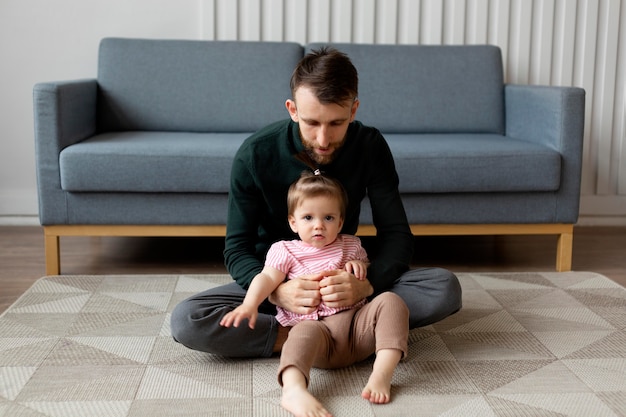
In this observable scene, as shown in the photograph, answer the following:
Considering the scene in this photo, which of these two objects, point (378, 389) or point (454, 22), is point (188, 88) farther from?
point (378, 389)

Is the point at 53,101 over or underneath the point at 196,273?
over

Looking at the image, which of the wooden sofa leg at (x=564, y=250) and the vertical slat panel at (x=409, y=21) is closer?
the wooden sofa leg at (x=564, y=250)

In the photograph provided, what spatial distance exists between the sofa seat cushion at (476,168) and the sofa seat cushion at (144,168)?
586 millimetres

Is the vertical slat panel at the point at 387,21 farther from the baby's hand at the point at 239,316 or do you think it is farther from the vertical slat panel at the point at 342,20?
the baby's hand at the point at 239,316

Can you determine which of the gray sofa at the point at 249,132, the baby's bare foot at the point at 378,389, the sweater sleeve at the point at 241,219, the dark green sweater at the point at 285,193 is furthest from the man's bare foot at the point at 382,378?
the gray sofa at the point at 249,132

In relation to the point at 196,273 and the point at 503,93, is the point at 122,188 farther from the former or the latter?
the point at 503,93

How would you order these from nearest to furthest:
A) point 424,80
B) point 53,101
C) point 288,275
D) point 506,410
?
point 506,410 → point 288,275 → point 53,101 → point 424,80

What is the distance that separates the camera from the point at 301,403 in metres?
1.43

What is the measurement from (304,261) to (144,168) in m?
0.93

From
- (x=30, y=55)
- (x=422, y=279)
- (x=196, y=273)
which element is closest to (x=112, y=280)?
(x=196, y=273)

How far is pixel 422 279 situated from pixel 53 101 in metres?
1.34

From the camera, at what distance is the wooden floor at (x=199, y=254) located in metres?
2.64

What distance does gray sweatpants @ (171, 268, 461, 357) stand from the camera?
1685 mm

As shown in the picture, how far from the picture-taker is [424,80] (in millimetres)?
3051
